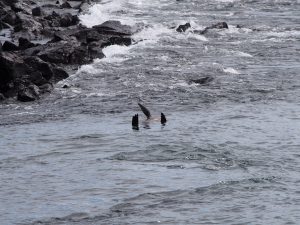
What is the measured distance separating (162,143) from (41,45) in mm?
11966

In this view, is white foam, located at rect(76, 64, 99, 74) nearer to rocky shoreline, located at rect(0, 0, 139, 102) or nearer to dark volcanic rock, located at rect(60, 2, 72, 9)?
rocky shoreline, located at rect(0, 0, 139, 102)

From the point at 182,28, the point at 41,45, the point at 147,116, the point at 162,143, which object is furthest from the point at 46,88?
the point at 182,28

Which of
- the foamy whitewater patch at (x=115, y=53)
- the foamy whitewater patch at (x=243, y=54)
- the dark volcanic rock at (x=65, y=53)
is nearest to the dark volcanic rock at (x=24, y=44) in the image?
the dark volcanic rock at (x=65, y=53)

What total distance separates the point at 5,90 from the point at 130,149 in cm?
684

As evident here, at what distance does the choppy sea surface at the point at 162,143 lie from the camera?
566 inches

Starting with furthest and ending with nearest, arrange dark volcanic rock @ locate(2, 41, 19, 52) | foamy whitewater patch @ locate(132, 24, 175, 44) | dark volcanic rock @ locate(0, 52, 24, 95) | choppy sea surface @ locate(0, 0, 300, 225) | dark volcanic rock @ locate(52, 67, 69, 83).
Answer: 1. foamy whitewater patch @ locate(132, 24, 175, 44)
2. dark volcanic rock @ locate(2, 41, 19, 52)
3. dark volcanic rock @ locate(52, 67, 69, 83)
4. dark volcanic rock @ locate(0, 52, 24, 95)
5. choppy sea surface @ locate(0, 0, 300, 225)

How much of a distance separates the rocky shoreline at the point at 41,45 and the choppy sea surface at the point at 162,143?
68 centimetres

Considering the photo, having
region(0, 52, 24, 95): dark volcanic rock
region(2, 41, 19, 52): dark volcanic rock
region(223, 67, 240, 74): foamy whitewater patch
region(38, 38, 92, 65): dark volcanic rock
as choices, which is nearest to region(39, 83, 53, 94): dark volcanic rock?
region(0, 52, 24, 95): dark volcanic rock

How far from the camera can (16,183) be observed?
15781mm

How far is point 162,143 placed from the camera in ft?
60.1

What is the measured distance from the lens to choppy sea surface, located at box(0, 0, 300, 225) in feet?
47.1

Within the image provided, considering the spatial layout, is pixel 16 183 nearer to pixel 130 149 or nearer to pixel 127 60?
pixel 130 149

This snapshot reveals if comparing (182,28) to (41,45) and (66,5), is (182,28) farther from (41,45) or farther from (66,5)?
(66,5)

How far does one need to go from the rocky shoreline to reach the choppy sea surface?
2.23 ft
